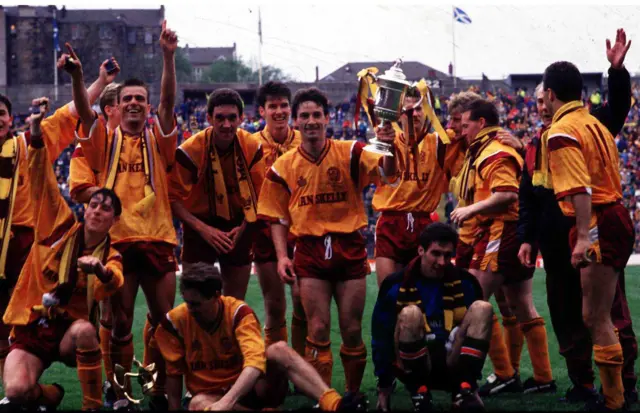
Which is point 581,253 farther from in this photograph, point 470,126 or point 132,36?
point 132,36

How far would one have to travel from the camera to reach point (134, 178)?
646cm

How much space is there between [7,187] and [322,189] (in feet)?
7.32

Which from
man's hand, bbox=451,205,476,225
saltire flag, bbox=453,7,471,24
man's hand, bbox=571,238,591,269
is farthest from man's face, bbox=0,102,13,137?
saltire flag, bbox=453,7,471,24

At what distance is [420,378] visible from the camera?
19.2 ft

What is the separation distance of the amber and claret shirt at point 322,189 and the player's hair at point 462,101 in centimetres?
104

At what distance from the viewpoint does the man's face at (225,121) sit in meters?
6.89

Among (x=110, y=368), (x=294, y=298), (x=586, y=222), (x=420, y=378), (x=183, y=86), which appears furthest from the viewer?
(x=183, y=86)

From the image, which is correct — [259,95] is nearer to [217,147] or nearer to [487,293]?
[217,147]

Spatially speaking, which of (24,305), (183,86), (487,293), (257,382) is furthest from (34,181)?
(183,86)

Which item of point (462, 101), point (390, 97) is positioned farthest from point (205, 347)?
point (462, 101)

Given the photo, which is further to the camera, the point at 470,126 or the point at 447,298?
the point at 470,126

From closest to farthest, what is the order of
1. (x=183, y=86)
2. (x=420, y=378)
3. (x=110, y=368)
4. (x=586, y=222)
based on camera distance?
1. (x=586, y=222)
2. (x=420, y=378)
3. (x=110, y=368)
4. (x=183, y=86)

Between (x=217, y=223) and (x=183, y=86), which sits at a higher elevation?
(x=183, y=86)

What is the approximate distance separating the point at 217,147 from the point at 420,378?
236cm
